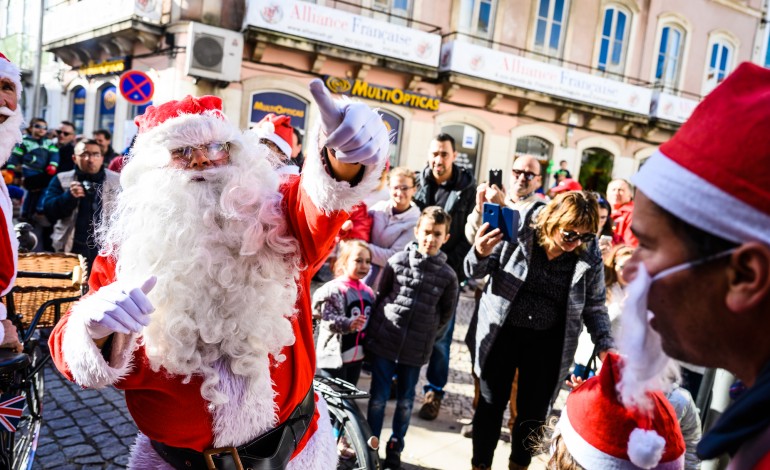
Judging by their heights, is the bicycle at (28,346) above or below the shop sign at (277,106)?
below

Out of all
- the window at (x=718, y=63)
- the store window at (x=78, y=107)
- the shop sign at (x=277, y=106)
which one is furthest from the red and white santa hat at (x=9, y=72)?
the window at (x=718, y=63)

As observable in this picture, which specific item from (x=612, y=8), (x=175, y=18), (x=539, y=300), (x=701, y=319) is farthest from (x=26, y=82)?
(x=701, y=319)

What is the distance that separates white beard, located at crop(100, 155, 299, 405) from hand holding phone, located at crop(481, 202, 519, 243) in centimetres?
153

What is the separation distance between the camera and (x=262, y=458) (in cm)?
168

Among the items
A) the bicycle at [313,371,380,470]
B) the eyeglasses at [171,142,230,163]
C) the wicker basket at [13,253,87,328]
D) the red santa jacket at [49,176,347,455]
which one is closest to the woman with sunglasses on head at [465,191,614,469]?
the bicycle at [313,371,380,470]

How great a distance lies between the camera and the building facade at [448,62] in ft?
35.4

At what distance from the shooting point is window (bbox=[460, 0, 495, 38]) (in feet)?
42.1

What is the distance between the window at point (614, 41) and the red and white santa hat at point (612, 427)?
15203mm

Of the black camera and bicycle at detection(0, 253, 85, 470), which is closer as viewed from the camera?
bicycle at detection(0, 253, 85, 470)

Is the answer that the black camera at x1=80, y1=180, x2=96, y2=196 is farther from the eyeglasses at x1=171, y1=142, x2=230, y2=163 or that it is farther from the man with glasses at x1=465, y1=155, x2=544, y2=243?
the eyeglasses at x1=171, y1=142, x2=230, y2=163

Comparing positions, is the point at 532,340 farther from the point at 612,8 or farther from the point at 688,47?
the point at 688,47

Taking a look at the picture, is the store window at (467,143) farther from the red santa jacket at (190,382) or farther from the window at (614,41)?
the red santa jacket at (190,382)

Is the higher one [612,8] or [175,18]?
[612,8]

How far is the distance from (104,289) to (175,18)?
36.0 feet
